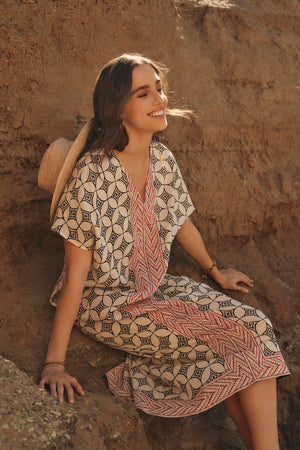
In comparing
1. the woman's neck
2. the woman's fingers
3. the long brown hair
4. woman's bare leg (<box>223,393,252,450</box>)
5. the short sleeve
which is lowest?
woman's bare leg (<box>223,393,252,450</box>)

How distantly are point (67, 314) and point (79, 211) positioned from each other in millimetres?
398

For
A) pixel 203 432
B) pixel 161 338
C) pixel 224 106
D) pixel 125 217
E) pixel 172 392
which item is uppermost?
pixel 224 106

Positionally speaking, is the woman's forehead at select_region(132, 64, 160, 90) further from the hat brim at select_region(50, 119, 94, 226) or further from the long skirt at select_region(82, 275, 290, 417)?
the long skirt at select_region(82, 275, 290, 417)

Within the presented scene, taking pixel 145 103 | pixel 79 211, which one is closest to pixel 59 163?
pixel 79 211

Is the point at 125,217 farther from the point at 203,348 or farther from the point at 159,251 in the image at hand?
the point at 203,348

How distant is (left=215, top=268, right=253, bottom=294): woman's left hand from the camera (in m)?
2.76

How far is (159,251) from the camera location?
2443 mm

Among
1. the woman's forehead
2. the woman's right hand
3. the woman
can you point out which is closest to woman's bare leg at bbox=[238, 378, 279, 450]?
the woman

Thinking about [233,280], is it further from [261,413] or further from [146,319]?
[261,413]

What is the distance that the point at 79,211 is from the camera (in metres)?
2.17

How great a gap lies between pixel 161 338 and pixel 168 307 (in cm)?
13

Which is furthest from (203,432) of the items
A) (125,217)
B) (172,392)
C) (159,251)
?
(125,217)

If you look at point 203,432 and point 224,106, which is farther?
point 224,106

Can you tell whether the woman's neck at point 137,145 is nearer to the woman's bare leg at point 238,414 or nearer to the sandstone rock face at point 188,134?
the sandstone rock face at point 188,134
